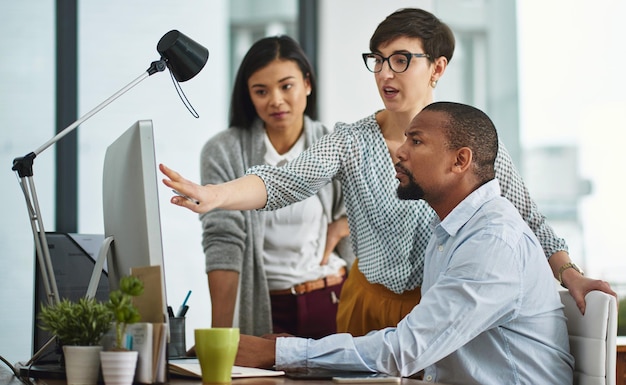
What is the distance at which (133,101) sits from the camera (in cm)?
385

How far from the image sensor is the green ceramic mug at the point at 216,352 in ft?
4.52

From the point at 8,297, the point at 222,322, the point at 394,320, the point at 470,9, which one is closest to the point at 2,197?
the point at 8,297

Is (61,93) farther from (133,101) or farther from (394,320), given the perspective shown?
(394,320)

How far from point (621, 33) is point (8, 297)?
3326 millimetres

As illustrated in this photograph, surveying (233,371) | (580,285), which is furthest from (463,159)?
(233,371)

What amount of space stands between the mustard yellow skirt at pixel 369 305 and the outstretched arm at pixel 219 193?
16.8 inches

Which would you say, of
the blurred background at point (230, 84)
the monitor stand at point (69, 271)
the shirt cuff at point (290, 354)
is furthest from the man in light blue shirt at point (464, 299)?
the blurred background at point (230, 84)

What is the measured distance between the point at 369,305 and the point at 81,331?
3.45 ft

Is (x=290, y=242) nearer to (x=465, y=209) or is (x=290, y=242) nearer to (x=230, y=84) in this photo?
(x=465, y=209)

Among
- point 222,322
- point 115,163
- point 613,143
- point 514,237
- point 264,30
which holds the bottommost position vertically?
point 222,322

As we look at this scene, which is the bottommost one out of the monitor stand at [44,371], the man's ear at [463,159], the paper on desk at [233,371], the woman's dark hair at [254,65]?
the monitor stand at [44,371]

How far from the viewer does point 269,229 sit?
2.77 meters

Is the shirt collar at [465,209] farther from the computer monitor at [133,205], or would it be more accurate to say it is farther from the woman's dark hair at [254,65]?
the woman's dark hair at [254,65]

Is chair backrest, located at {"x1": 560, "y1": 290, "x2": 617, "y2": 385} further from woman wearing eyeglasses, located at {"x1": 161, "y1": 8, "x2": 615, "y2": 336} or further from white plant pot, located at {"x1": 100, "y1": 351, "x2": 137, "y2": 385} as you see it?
white plant pot, located at {"x1": 100, "y1": 351, "x2": 137, "y2": 385}
